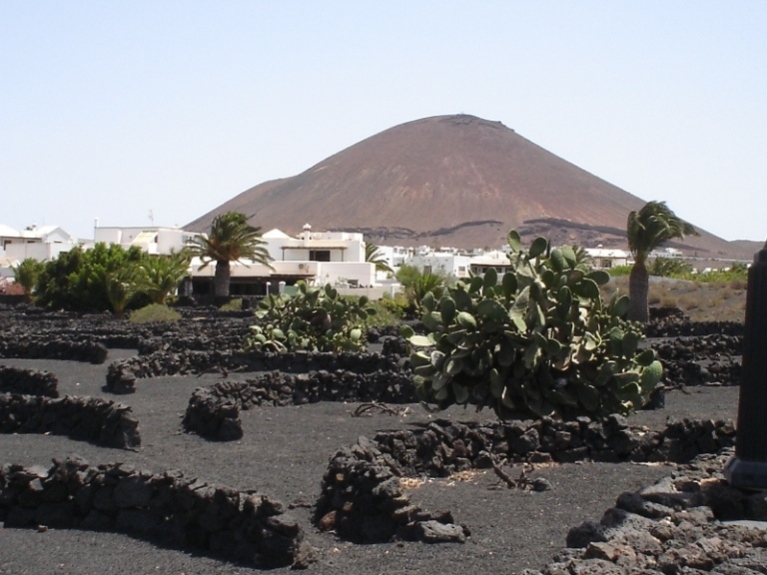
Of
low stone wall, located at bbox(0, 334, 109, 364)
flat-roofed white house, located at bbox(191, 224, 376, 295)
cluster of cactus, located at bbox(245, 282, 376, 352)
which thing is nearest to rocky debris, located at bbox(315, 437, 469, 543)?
cluster of cactus, located at bbox(245, 282, 376, 352)

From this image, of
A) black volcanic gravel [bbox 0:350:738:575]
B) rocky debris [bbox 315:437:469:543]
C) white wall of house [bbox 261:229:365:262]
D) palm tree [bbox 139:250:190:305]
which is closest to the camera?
black volcanic gravel [bbox 0:350:738:575]

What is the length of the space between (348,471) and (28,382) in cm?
1073

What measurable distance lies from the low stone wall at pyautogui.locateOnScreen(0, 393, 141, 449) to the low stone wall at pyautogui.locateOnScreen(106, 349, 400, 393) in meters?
4.07

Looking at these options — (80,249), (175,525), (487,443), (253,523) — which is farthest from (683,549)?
(80,249)

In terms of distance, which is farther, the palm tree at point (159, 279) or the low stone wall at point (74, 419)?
the palm tree at point (159, 279)

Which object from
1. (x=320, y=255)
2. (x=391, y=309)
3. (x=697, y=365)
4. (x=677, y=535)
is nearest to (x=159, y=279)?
(x=391, y=309)

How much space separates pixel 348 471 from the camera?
26.1 ft

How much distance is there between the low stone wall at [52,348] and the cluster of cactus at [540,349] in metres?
13.5

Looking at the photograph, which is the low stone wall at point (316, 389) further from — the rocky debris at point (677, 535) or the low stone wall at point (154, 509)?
the rocky debris at point (677, 535)

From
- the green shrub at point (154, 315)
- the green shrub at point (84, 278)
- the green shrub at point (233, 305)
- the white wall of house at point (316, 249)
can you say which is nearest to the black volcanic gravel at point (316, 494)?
the green shrub at point (154, 315)

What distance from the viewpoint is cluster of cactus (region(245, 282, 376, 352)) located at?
2086 cm

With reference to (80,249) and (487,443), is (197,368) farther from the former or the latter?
(80,249)

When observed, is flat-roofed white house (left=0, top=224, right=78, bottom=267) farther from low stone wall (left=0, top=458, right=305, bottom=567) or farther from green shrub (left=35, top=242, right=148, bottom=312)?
low stone wall (left=0, top=458, right=305, bottom=567)

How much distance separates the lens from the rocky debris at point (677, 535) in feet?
16.1
